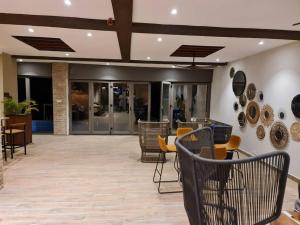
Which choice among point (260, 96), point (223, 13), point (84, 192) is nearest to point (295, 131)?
point (260, 96)

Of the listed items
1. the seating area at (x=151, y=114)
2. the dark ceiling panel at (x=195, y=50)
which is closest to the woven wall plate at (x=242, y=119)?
the seating area at (x=151, y=114)

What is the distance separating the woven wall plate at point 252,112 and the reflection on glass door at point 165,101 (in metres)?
3.52

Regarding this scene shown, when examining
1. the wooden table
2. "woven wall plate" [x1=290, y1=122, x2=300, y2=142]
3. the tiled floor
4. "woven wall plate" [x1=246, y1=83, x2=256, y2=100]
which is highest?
"woven wall plate" [x1=246, y1=83, x2=256, y2=100]

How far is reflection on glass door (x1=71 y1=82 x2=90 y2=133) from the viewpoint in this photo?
8.47 metres

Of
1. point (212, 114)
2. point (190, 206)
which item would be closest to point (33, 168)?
point (190, 206)

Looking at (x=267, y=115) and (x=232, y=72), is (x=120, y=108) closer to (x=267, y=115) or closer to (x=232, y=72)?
(x=232, y=72)

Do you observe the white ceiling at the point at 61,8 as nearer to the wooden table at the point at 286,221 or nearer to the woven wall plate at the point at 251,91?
the wooden table at the point at 286,221

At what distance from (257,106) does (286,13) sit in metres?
3.00

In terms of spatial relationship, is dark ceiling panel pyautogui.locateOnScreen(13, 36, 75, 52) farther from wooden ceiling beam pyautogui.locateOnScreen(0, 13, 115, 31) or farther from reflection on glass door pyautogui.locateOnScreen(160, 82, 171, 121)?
reflection on glass door pyautogui.locateOnScreen(160, 82, 171, 121)

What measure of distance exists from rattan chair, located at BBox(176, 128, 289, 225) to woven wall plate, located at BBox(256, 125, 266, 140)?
4611 millimetres

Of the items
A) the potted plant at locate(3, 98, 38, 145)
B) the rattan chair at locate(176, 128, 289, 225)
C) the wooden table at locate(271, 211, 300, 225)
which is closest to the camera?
the rattan chair at locate(176, 128, 289, 225)

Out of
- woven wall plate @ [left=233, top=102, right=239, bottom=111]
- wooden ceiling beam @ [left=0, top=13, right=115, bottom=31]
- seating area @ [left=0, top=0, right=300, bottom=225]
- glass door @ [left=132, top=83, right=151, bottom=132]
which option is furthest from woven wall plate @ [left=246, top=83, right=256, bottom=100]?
wooden ceiling beam @ [left=0, top=13, right=115, bottom=31]

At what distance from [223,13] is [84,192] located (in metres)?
3.50

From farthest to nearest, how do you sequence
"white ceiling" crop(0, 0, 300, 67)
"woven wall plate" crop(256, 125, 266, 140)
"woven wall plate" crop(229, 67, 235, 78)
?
"woven wall plate" crop(229, 67, 235, 78) < "woven wall plate" crop(256, 125, 266, 140) < "white ceiling" crop(0, 0, 300, 67)
